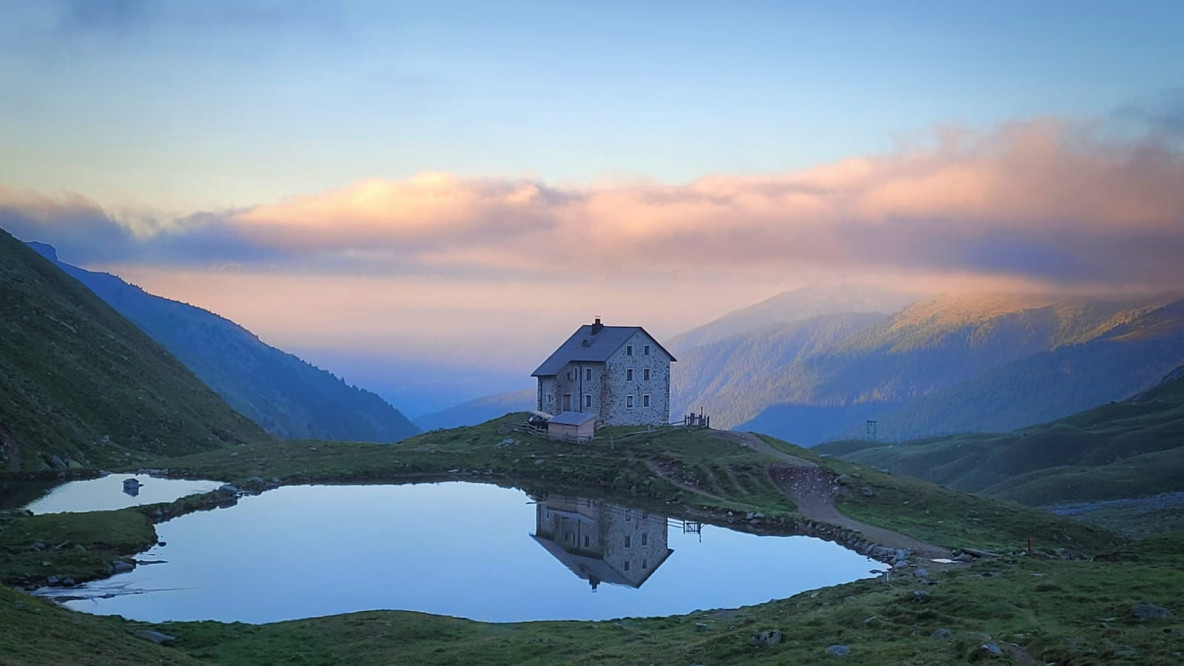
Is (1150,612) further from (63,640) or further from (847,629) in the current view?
(63,640)

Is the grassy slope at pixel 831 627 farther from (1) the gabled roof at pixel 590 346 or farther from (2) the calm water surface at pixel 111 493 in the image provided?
(1) the gabled roof at pixel 590 346

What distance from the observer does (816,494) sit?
237 ft

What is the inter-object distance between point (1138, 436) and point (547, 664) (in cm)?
15396

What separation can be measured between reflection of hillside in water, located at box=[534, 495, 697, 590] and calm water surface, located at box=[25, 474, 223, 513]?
2760 cm

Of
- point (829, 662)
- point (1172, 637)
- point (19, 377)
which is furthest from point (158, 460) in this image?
point (1172, 637)

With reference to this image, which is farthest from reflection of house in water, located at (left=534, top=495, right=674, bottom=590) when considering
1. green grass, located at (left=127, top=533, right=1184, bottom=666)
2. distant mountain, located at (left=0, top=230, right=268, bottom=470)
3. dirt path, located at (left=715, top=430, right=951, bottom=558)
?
distant mountain, located at (left=0, top=230, right=268, bottom=470)

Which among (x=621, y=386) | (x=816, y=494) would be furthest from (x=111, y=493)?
(x=621, y=386)

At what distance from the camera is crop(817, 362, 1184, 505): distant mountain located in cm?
11475

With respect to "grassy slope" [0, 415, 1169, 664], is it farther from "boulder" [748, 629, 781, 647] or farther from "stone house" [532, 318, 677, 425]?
"stone house" [532, 318, 677, 425]

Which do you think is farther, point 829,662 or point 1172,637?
point 829,662

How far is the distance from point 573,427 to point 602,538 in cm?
3576

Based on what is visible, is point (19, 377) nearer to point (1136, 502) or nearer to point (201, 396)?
point (201, 396)

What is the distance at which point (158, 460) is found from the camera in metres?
88.5

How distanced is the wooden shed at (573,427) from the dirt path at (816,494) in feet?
54.8
